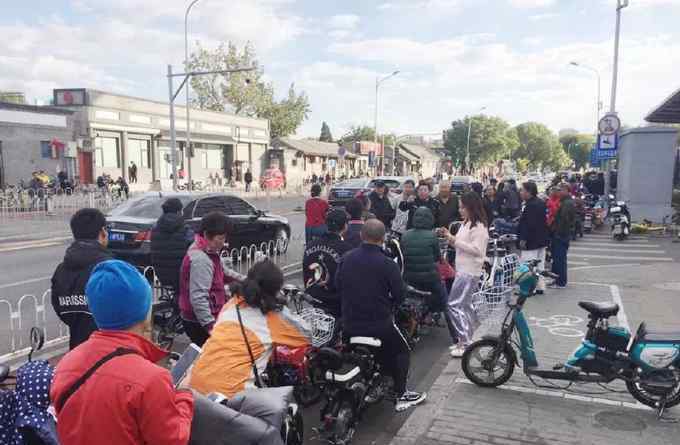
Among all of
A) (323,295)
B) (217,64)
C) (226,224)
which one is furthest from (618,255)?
(217,64)

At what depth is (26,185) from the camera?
28859 millimetres

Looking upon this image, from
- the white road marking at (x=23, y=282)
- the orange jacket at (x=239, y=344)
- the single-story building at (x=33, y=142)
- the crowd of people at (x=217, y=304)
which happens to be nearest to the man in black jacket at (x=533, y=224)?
the crowd of people at (x=217, y=304)

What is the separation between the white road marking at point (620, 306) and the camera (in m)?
7.23

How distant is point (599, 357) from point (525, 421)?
89 cm

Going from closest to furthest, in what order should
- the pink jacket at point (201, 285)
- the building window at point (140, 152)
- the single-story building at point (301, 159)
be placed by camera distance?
the pink jacket at point (201, 285) → the building window at point (140, 152) → the single-story building at point (301, 159)

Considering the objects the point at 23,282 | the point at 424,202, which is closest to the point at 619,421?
the point at 424,202

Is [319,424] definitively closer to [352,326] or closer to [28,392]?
[352,326]

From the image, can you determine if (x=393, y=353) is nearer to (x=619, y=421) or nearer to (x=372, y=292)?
(x=372, y=292)

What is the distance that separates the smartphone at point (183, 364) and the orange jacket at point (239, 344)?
0.69 feet

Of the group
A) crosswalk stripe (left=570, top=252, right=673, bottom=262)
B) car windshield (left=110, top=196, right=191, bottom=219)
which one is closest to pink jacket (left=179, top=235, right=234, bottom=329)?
car windshield (left=110, top=196, right=191, bottom=219)

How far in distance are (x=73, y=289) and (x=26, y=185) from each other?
29453 mm

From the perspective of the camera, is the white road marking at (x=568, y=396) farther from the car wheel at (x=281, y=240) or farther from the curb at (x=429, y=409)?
the car wheel at (x=281, y=240)

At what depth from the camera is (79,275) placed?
11.8 ft

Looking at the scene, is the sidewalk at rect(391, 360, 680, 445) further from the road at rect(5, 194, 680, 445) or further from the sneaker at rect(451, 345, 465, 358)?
the sneaker at rect(451, 345, 465, 358)
